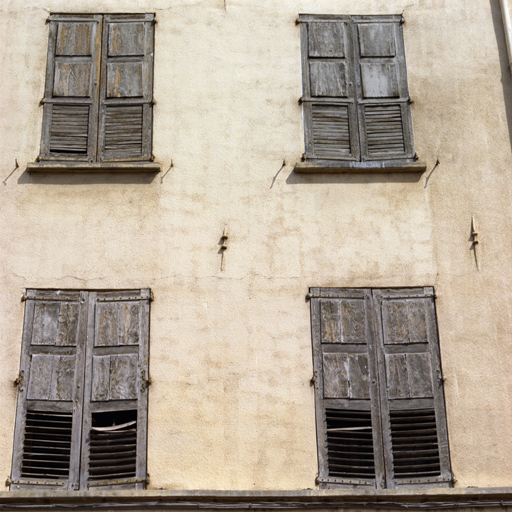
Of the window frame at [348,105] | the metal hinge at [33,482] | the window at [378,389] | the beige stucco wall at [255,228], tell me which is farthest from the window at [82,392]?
the window frame at [348,105]

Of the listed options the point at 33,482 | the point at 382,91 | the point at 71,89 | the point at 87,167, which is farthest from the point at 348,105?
the point at 33,482

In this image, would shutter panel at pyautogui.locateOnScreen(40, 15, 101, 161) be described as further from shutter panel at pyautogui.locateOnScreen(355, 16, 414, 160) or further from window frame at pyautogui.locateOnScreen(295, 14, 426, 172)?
shutter panel at pyautogui.locateOnScreen(355, 16, 414, 160)

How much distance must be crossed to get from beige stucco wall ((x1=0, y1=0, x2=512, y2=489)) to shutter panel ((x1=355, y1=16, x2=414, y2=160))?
0.16 meters

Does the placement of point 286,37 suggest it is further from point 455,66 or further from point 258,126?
point 455,66

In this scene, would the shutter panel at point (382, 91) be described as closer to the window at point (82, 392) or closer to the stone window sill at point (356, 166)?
the stone window sill at point (356, 166)

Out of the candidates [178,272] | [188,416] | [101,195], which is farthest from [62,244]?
[188,416]

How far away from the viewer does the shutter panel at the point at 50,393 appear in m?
8.76

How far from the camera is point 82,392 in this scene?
9.03 meters

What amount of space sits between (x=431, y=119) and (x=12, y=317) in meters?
5.37

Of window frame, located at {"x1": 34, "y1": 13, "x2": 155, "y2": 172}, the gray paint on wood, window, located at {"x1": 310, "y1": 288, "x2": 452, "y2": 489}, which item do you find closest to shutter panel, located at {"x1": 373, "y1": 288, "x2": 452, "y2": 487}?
window, located at {"x1": 310, "y1": 288, "x2": 452, "y2": 489}

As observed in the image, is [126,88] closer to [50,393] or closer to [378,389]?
[50,393]

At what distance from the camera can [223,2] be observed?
34.8ft

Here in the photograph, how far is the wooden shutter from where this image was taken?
33.0 feet

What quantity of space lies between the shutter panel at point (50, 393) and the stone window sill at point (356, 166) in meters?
2.96
